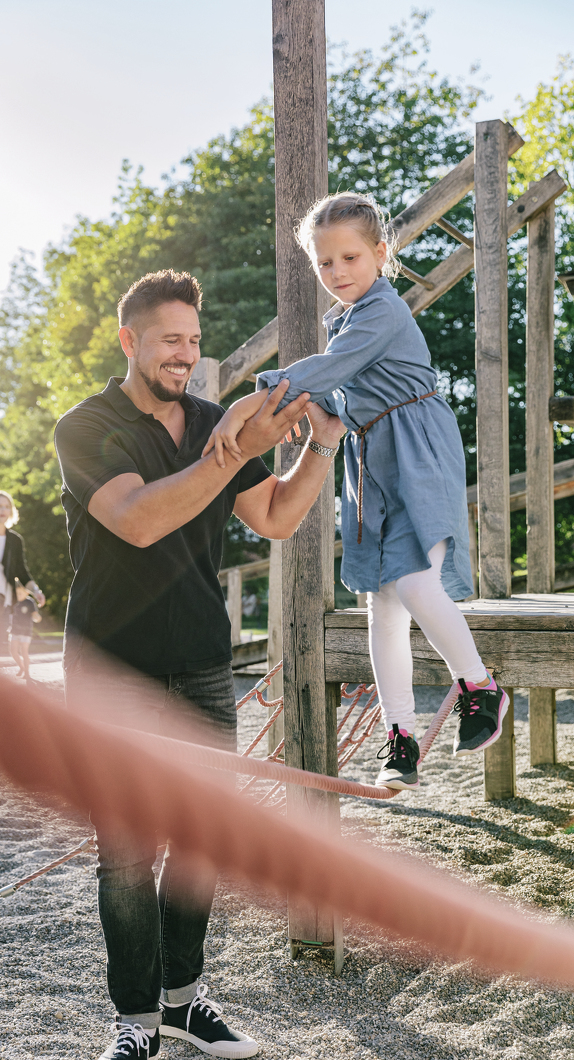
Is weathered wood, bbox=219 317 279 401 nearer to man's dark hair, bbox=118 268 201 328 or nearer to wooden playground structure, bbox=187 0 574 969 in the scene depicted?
wooden playground structure, bbox=187 0 574 969

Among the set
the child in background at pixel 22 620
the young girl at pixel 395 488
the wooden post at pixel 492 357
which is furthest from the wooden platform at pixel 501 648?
the child in background at pixel 22 620

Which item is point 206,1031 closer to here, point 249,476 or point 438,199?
point 249,476

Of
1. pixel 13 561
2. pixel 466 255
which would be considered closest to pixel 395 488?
pixel 466 255

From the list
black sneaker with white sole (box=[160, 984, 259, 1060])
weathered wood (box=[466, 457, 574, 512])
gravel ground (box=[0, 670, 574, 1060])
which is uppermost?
weathered wood (box=[466, 457, 574, 512])

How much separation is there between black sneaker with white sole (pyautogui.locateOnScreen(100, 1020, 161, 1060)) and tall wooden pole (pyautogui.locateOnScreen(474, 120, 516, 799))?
2.34 meters

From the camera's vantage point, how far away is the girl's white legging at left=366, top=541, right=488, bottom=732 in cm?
232

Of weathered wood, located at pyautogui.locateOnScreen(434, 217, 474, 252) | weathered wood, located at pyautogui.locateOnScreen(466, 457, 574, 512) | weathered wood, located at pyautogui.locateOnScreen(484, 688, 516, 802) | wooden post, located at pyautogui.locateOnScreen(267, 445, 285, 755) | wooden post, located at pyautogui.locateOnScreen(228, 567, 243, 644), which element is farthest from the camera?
wooden post, located at pyautogui.locateOnScreen(228, 567, 243, 644)

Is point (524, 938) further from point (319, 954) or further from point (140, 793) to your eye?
point (319, 954)

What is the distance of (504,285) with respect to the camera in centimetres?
387

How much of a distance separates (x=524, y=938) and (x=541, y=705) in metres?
5.08

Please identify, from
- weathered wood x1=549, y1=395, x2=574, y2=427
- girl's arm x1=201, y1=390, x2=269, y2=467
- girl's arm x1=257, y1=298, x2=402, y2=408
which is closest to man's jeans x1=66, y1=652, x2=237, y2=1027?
girl's arm x1=201, y1=390, x2=269, y2=467

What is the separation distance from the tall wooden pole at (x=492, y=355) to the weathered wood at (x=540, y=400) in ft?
5.31

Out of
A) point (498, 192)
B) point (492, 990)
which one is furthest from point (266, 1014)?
point (498, 192)

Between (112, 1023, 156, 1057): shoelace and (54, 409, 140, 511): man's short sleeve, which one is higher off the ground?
(54, 409, 140, 511): man's short sleeve
